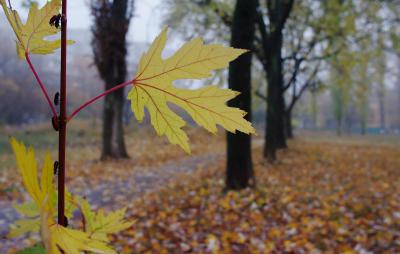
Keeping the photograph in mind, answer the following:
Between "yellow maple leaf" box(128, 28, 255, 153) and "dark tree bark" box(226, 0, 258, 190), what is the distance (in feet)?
14.8

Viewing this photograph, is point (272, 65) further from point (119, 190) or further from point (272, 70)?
point (119, 190)

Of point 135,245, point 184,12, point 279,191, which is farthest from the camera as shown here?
point 184,12

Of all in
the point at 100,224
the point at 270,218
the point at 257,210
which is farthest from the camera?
the point at 257,210

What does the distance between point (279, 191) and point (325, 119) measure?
58440 mm

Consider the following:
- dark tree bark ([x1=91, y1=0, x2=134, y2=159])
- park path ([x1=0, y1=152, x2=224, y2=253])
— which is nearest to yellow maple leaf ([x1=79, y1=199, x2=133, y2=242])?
park path ([x1=0, y1=152, x2=224, y2=253])

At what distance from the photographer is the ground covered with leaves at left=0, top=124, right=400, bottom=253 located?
3.56 m

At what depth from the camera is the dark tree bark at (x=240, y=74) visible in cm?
508

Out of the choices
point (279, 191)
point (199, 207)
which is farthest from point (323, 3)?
point (199, 207)

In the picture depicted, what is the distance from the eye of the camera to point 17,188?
249 inches

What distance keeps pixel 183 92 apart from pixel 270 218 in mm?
4227

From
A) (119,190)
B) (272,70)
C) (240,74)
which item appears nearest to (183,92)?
(240,74)

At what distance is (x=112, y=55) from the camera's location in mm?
10250

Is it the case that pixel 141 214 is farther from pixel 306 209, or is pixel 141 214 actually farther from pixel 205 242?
pixel 306 209

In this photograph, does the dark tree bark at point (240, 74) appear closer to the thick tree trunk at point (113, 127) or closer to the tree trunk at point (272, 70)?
the tree trunk at point (272, 70)
